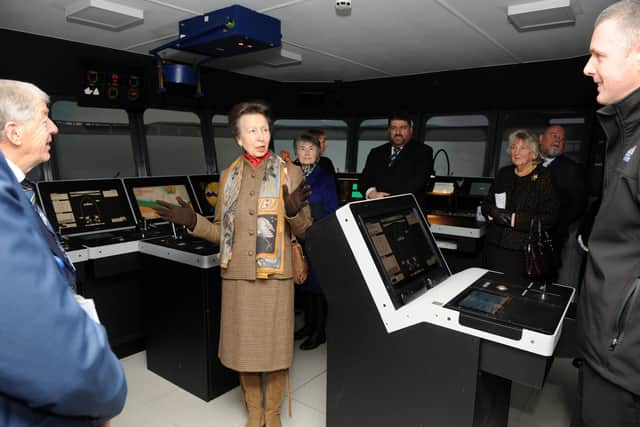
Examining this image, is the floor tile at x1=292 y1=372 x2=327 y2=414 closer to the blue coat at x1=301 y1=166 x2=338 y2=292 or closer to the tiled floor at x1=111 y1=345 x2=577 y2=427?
the tiled floor at x1=111 y1=345 x2=577 y2=427

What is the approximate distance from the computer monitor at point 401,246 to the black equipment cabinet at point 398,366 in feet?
0.32

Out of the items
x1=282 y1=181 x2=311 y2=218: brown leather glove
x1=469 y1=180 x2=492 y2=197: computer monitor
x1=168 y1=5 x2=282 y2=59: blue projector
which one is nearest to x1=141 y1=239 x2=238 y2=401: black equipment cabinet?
x1=282 y1=181 x2=311 y2=218: brown leather glove

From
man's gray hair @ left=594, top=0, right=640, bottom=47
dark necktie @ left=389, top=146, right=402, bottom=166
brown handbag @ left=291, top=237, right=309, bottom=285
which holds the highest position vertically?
man's gray hair @ left=594, top=0, right=640, bottom=47

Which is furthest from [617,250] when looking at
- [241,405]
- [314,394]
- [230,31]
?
[230,31]

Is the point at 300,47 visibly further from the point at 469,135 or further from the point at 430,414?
the point at 430,414

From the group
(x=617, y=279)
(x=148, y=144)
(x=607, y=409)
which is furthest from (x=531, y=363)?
(x=148, y=144)

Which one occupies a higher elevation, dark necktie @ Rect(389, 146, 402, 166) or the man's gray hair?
the man's gray hair

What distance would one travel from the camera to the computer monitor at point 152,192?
3490 mm

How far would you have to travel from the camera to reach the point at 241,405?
2.57 m

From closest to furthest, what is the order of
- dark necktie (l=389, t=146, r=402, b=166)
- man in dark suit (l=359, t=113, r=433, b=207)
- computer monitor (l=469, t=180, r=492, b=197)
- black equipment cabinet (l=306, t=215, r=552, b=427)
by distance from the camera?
1. black equipment cabinet (l=306, t=215, r=552, b=427)
2. man in dark suit (l=359, t=113, r=433, b=207)
3. dark necktie (l=389, t=146, r=402, b=166)
4. computer monitor (l=469, t=180, r=492, b=197)

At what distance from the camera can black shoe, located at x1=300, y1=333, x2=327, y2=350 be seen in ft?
10.9

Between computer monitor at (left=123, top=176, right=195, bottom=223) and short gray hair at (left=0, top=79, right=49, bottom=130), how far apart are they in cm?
222

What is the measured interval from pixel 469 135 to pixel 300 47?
7.47 ft

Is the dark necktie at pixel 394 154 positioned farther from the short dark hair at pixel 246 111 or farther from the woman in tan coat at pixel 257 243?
the short dark hair at pixel 246 111
